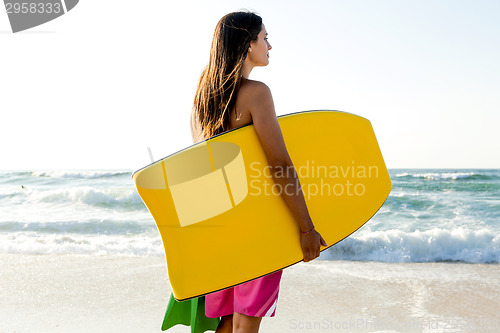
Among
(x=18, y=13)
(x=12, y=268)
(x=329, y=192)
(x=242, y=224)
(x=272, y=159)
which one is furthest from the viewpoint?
(x=12, y=268)

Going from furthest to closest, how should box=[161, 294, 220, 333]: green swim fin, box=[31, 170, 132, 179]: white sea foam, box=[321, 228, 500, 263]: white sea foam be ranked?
box=[31, 170, 132, 179]: white sea foam < box=[321, 228, 500, 263]: white sea foam < box=[161, 294, 220, 333]: green swim fin

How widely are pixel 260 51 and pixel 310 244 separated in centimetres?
67

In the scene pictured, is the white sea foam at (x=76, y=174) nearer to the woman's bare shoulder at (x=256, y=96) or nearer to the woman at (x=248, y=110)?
the woman at (x=248, y=110)

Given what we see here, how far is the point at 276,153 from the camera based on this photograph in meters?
1.33

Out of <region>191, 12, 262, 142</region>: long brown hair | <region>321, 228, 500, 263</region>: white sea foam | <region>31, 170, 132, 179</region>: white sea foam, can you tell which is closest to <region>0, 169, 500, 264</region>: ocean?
<region>321, 228, 500, 263</region>: white sea foam

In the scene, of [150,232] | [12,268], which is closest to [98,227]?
[150,232]

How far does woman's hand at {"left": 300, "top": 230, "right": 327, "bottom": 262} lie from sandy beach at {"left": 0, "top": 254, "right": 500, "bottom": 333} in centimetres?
137

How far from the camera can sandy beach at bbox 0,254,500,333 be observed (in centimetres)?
273

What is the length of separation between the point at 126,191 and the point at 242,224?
31.5ft

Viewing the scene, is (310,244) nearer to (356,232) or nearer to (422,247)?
(422,247)

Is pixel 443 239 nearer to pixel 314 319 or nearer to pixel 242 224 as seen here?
pixel 314 319

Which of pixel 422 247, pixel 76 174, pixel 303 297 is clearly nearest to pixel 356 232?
pixel 422 247

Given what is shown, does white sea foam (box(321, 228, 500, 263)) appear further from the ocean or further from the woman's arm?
the woman's arm

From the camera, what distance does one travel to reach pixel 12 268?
4262mm
